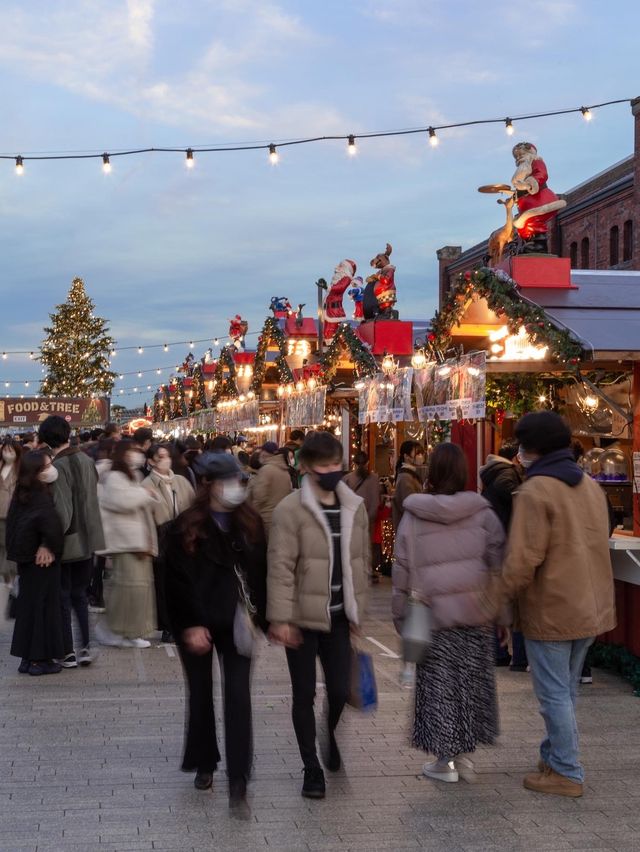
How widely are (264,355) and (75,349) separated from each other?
41.5 m

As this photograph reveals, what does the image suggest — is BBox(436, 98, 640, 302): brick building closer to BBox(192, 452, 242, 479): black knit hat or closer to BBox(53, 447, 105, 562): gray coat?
BBox(53, 447, 105, 562): gray coat

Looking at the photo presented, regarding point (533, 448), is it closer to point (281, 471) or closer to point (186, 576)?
point (186, 576)

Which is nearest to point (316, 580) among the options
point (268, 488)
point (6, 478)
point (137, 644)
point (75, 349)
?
point (137, 644)

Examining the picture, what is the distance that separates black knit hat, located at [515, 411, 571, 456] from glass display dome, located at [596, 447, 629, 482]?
5.84m

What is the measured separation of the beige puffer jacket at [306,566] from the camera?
17.9 feet

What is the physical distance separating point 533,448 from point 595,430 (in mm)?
7596

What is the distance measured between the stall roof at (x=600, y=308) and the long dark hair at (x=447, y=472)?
361 cm

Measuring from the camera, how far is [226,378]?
31.5m

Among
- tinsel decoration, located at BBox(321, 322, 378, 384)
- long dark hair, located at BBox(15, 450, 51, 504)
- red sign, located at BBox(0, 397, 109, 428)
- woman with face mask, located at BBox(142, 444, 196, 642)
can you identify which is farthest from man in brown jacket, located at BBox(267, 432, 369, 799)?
red sign, located at BBox(0, 397, 109, 428)

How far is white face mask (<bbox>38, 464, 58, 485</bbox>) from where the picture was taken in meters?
8.66

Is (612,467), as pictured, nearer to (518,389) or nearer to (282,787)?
(518,389)

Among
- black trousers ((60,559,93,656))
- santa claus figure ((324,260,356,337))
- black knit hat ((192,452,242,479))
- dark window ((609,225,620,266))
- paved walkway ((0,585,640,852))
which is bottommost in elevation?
paved walkway ((0,585,640,852))

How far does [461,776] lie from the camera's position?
605 centimetres

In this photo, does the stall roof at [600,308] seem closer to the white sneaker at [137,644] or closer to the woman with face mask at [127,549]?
the woman with face mask at [127,549]
